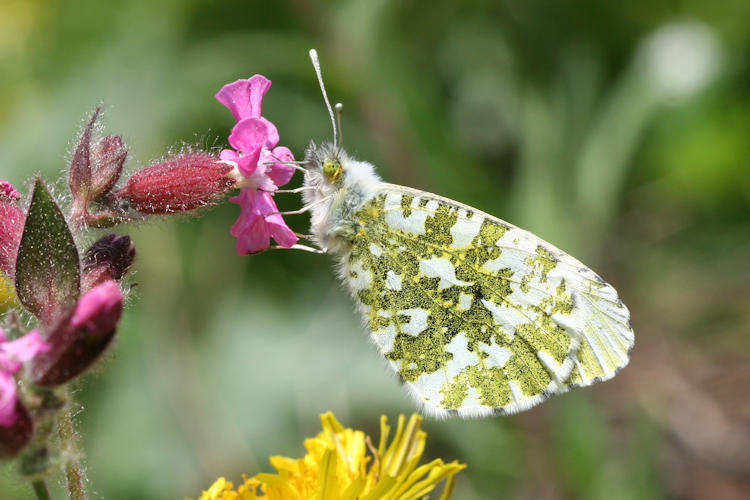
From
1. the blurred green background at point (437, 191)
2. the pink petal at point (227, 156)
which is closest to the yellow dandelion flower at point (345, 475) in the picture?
the pink petal at point (227, 156)

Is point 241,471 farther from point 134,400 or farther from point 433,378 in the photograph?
point 433,378

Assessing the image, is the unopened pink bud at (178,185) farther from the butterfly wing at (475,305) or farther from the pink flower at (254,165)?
the butterfly wing at (475,305)

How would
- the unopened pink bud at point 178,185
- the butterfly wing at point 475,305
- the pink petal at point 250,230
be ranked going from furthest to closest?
1. the butterfly wing at point 475,305
2. the pink petal at point 250,230
3. the unopened pink bud at point 178,185

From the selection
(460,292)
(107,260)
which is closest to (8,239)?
(107,260)

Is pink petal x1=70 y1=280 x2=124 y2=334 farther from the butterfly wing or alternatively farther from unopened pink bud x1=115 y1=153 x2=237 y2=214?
the butterfly wing

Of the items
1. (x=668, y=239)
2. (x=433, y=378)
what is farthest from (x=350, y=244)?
(x=668, y=239)

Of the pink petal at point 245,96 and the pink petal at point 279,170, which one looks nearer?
the pink petal at point 245,96

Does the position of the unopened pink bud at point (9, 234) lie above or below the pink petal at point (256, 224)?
below
